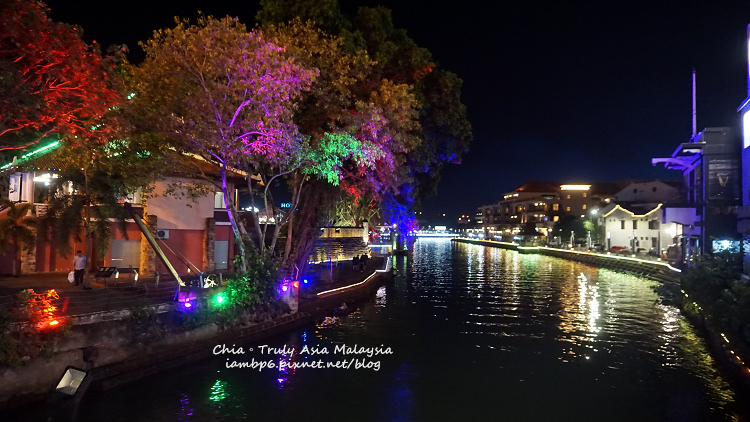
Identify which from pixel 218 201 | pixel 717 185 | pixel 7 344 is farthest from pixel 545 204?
pixel 7 344

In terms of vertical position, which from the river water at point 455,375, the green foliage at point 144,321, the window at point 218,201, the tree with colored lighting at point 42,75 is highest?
the tree with colored lighting at point 42,75

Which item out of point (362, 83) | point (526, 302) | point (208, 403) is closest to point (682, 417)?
point (208, 403)

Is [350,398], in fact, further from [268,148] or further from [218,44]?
[218,44]

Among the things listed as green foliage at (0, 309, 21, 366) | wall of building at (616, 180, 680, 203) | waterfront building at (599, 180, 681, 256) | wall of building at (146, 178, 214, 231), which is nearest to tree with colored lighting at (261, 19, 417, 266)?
wall of building at (146, 178, 214, 231)

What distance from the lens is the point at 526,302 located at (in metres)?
28.3

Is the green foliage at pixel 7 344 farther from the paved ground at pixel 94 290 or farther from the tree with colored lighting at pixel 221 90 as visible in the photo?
the tree with colored lighting at pixel 221 90

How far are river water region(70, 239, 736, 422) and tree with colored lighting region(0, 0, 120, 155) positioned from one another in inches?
261

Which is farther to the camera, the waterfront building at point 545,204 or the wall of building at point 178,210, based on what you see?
the waterfront building at point 545,204

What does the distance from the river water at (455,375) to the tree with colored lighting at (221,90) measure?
6.81 meters

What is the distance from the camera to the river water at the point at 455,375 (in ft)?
37.8

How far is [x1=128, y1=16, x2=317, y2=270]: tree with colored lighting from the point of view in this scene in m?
14.9

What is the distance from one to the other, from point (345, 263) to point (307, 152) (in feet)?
83.5

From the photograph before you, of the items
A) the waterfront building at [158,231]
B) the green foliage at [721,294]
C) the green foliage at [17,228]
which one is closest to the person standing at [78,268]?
the waterfront building at [158,231]

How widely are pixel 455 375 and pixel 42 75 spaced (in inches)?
504
